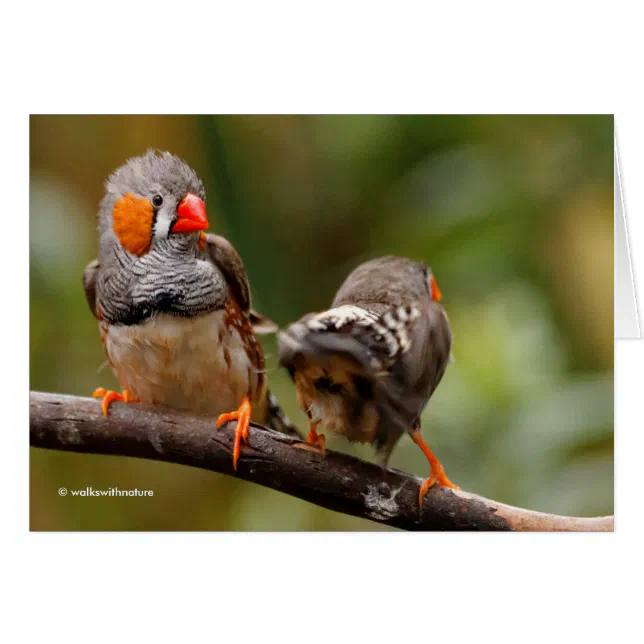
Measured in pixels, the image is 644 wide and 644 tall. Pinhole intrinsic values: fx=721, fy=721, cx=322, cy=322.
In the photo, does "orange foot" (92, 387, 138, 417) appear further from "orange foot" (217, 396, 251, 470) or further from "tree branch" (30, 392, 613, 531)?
"orange foot" (217, 396, 251, 470)

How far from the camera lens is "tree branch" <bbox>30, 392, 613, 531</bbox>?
7.54 ft

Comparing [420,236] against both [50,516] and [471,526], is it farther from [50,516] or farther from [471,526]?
[50,516]

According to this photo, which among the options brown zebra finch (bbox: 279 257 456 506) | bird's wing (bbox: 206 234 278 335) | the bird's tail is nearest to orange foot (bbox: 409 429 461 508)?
brown zebra finch (bbox: 279 257 456 506)

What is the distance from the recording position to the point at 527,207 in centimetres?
261

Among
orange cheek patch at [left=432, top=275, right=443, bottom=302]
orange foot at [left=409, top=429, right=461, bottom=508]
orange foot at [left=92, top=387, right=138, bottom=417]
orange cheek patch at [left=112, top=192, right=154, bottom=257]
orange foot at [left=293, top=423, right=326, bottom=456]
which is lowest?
orange foot at [left=409, top=429, right=461, bottom=508]

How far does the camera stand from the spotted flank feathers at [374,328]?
1.97m

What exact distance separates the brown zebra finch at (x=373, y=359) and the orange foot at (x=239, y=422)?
215mm

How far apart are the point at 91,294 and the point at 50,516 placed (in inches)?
29.9

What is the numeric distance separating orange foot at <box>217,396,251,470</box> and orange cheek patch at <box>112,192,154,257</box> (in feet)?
1.96

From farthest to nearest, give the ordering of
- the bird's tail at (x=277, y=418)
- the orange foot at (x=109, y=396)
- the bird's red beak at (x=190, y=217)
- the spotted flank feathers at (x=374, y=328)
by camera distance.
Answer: the bird's tail at (x=277, y=418) → the orange foot at (x=109, y=396) → the bird's red beak at (x=190, y=217) → the spotted flank feathers at (x=374, y=328)

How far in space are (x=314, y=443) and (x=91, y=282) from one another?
3.08ft

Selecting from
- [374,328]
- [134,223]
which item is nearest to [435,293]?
[374,328]

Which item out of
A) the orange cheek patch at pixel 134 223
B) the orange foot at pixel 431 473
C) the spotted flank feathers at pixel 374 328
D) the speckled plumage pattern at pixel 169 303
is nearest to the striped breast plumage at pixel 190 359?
the speckled plumage pattern at pixel 169 303

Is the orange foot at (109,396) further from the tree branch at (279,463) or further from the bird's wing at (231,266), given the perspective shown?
the bird's wing at (231,266)
